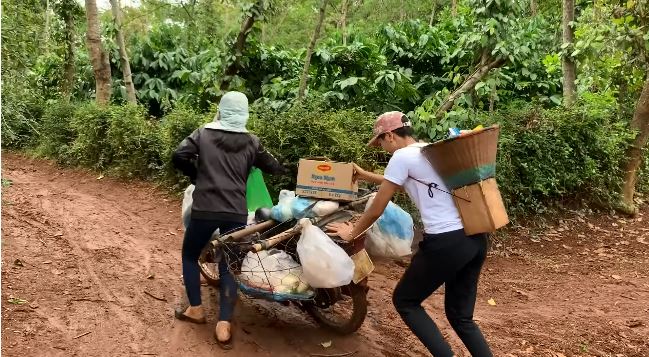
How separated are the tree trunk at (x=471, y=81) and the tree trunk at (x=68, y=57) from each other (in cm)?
890

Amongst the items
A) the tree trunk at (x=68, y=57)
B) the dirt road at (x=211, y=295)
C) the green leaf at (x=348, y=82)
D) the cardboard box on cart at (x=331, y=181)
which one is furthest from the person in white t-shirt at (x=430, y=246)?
the tree trunk at (x=68, y=57)

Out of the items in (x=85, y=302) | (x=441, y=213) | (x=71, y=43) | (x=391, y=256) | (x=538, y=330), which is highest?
(x=71, y=43)

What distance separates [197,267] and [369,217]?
4.68 feet

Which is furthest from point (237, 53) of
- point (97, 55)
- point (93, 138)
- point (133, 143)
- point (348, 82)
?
point (97, 55)

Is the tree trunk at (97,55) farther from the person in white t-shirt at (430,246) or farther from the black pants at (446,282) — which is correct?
the black pants at (446,282)

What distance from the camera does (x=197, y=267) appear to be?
161 inches

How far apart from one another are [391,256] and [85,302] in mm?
2453

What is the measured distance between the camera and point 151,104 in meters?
13.4

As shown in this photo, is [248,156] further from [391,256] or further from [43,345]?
[43,345]

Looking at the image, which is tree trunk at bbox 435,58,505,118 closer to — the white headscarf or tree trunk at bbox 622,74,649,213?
tree trunk at bbox 622,74,649,213

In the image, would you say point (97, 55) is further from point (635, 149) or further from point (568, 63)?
point (635, 149)

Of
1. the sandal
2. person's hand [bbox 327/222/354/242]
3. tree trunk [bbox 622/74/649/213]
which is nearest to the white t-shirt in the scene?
person's hand [bbox 327/222/354/242]

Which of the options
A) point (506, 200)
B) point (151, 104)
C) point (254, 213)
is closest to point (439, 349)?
point (254, 213)

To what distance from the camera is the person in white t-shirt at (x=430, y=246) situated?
10.6 feet
